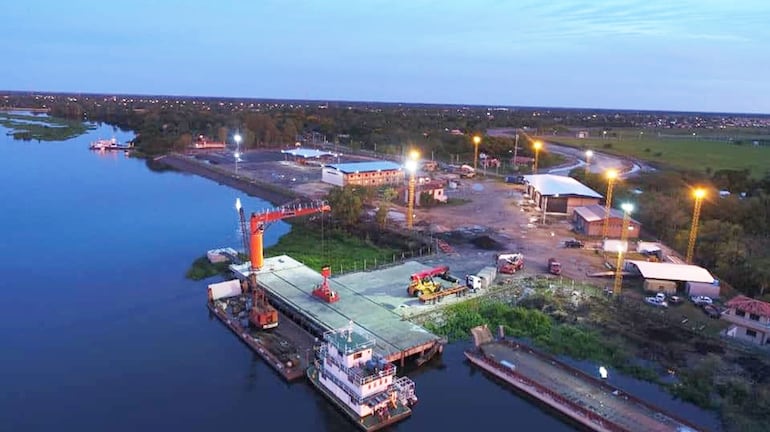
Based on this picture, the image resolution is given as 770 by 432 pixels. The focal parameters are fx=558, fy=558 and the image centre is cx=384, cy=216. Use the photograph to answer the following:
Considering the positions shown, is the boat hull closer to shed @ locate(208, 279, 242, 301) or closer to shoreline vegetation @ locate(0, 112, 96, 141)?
shed @ locate(208, 279, 242, 301)

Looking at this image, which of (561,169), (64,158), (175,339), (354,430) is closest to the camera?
(354,430)

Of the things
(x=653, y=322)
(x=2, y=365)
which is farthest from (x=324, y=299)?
(x=653, y=322)

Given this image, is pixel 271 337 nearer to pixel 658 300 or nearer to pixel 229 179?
pixel 658 300

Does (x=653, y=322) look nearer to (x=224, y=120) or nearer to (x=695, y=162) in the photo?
(x=695, y=162)

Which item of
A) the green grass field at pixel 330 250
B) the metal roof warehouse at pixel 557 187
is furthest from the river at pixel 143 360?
the metal roof warehouse at pixel 557 187

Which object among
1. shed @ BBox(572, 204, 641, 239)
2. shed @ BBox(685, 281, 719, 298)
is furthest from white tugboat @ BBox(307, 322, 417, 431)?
shed @ BBox(572, 204, 641, 239)

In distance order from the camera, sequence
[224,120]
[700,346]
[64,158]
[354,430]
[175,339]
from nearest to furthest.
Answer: [354,430] < [700,346] < [175,339] < [64,158] < [224,120]

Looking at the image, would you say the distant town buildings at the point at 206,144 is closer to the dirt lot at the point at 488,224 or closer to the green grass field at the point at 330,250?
the dirt lot at the point at 488,224

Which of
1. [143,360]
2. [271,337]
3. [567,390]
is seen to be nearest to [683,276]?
[567,390]
